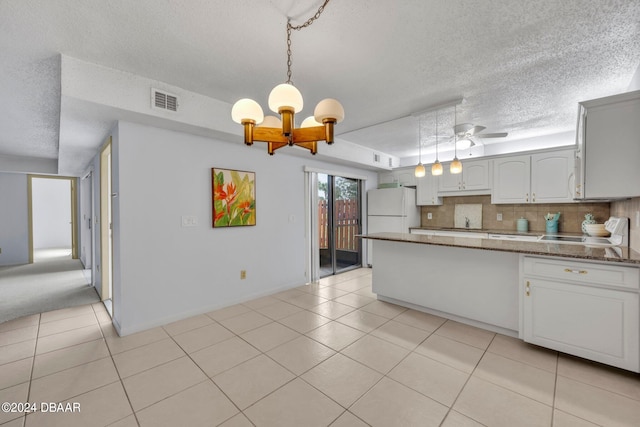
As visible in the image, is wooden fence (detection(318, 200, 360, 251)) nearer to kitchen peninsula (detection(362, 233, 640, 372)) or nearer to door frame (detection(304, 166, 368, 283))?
door frame (detection(304, 166, 368, 283))

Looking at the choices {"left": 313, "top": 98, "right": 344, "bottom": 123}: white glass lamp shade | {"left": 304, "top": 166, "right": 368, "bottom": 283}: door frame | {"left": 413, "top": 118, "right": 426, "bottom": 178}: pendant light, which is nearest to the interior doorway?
{"left": 304, "top": 166, "right": 368, "bottom": 283}: door frame

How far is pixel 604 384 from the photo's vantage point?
187 centimetres

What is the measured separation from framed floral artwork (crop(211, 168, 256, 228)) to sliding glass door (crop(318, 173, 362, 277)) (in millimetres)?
1581

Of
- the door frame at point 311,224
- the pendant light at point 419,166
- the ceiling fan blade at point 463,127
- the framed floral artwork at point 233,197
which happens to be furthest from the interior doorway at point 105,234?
the ceiling fan blade at point 463,127

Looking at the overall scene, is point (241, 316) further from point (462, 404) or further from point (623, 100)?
point (623, 100)

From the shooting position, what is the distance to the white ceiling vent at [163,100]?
249 cm

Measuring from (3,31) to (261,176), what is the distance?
98.2 inches

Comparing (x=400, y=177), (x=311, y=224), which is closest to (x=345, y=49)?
(x=311, y=224)

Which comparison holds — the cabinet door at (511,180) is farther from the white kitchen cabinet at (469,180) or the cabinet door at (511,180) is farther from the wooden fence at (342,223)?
the wooden fence at (342,223)

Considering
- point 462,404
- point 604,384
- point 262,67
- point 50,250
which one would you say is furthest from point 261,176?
point 50,250

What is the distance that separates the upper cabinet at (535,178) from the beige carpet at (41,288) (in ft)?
21.5

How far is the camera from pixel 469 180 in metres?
4.82

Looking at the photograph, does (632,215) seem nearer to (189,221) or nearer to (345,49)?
Answer: (345,49)

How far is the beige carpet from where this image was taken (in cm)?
344
